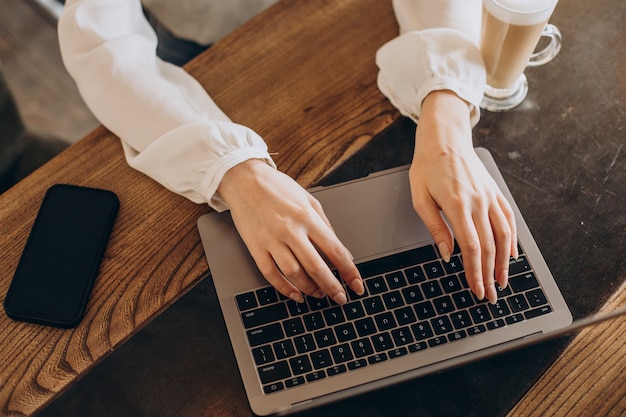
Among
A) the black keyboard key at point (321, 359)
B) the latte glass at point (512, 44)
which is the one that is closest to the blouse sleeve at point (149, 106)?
the black keyboard key at point (321, 359)

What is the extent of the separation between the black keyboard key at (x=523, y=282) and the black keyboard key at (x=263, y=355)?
0.27 meters

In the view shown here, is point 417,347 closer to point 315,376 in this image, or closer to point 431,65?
point 315,376

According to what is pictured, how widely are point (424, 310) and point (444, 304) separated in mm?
23

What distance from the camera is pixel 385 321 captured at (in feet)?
2.12

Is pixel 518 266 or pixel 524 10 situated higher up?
pixel 524 10

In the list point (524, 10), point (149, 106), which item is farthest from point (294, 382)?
point (524, 10)

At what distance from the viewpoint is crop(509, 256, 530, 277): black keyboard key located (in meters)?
0.68

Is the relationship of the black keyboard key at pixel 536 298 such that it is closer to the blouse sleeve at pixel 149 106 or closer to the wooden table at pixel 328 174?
the wooden table at pixel 328 174

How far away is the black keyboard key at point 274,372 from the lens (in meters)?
0.62

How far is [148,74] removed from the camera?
0.77 metres

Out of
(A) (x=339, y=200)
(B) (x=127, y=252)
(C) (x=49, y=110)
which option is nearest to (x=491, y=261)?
(A) (x=339, y=200)

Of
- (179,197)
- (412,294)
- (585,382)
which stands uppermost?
(179,197)

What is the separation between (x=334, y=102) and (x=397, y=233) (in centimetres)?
20

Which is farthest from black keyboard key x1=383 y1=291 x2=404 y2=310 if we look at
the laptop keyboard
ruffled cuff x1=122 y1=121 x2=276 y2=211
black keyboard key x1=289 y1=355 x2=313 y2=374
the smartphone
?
the smartphone
